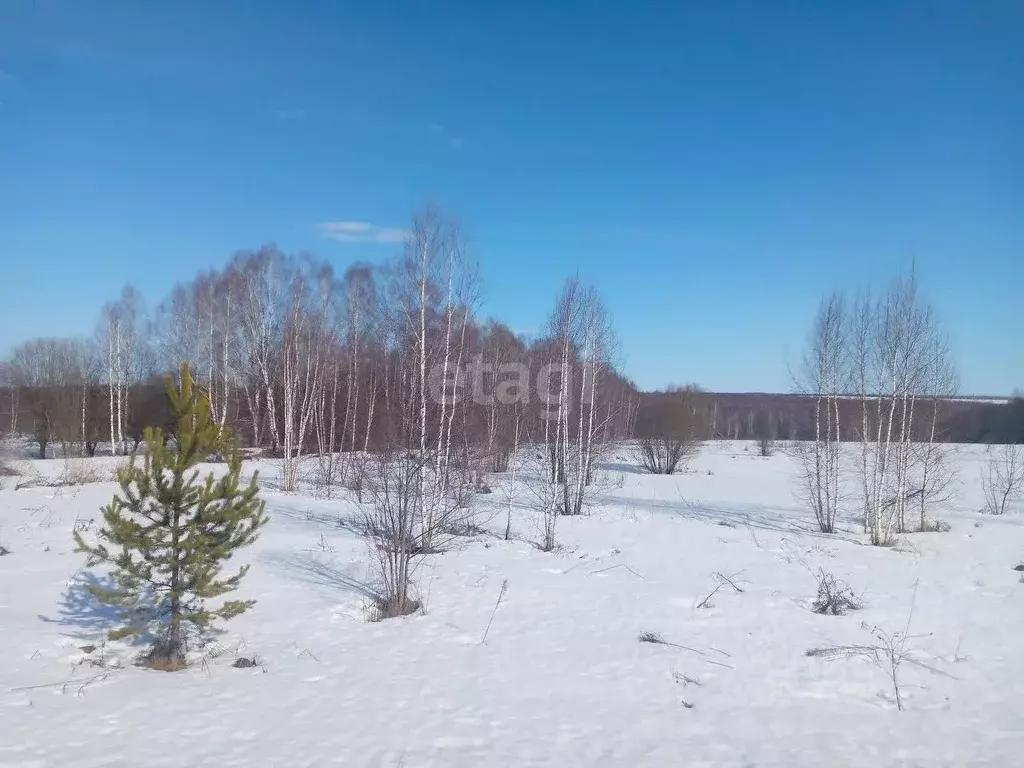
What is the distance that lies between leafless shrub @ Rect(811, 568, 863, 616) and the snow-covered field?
18cm

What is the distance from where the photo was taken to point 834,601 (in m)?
8.98

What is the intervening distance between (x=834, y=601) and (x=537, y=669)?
4728mm

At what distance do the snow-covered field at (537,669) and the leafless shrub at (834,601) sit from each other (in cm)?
18

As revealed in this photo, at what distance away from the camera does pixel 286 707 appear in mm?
5711

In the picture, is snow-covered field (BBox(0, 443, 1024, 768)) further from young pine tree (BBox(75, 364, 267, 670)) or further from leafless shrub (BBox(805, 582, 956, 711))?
young pine tree (BBox(75, 364, 267, 670))

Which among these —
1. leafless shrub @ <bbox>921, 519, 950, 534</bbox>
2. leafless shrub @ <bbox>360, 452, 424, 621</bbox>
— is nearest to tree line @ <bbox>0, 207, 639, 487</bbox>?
leafless shrub @ <bbox>360, 452, 424, 621</bbox>

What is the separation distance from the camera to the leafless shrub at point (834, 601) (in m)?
8.92

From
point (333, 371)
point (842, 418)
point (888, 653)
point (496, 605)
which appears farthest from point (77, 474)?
point (842, 418)

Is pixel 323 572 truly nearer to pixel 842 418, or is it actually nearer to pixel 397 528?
pixel 397 528

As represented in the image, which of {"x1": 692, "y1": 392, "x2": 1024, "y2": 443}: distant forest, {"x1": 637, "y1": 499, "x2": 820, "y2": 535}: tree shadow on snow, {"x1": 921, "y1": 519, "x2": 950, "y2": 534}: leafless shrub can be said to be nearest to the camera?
{"x1": 921, "y1": 519, "x2": 950, "y2": 534}: leafless shrub

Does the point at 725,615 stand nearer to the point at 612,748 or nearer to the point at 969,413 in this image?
the point at 612,748

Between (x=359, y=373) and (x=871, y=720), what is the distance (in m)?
23.5

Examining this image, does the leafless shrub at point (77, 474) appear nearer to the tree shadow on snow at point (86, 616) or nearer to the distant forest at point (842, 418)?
the tree shadow on snow at point (86, 616)

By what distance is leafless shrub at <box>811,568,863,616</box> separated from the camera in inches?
351
